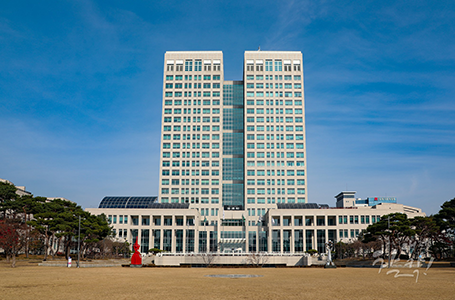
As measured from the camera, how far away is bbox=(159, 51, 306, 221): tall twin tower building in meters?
146

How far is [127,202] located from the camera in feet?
465

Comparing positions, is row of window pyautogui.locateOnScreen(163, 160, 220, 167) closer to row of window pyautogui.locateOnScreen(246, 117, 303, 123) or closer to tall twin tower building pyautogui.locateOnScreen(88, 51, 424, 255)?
tall twin tower building pyautogui.locateOnScreen(88, 51, 424, 255)

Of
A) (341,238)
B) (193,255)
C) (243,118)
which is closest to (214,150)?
(243,118)

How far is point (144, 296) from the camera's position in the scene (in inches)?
943

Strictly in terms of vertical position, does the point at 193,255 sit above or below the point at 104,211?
below

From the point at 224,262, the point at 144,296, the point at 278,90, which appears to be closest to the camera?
the point at 144,296

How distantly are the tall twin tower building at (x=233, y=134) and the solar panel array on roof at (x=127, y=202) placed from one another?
5.60m

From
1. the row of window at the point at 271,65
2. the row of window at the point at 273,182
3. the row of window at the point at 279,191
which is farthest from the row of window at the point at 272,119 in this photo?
the row of window at the point at 279,191

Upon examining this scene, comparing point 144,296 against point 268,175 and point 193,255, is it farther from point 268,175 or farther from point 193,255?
point 268,175

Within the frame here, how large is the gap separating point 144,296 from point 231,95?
459 feet

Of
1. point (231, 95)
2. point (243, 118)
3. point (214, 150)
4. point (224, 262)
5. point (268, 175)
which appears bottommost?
point (224, 262)

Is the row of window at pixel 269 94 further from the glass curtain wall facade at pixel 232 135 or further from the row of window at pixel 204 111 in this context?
the row of window at pixel 204 111

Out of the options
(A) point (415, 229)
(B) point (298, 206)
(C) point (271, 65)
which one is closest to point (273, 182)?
(B) point (298, 206)

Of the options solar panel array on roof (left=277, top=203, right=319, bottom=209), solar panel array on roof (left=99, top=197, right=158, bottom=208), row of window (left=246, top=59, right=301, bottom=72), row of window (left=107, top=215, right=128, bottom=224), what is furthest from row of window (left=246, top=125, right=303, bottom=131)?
row of window (left=107, top=215, right=128, bottom=224)
